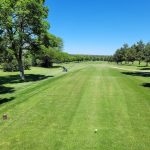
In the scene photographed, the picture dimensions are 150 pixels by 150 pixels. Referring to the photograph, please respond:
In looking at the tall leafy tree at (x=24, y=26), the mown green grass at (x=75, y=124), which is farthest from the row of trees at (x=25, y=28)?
the mown green grass at (x=75, y=124)

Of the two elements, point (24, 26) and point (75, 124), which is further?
point (24, 26)

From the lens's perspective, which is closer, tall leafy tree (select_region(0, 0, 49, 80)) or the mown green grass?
the mown green grass

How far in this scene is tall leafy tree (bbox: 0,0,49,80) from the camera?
32.5m

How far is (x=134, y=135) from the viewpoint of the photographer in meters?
10.8

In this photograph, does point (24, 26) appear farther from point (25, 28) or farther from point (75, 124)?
point (75, 124)

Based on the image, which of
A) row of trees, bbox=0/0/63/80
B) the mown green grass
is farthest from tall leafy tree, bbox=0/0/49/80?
the mown green grass

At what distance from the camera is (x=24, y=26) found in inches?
1385

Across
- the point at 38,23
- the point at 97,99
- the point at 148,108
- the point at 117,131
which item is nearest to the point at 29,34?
the point at 38,23

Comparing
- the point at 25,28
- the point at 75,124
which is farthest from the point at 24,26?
the point at 75,124

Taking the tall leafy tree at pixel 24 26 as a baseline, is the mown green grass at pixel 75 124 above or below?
A: below

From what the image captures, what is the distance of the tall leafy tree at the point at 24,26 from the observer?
107ft

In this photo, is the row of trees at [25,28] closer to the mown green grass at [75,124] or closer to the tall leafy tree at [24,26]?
the tall leafy tree at [24,26]

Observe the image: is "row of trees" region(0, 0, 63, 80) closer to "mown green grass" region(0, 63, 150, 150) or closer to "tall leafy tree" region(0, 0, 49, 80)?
"tall leafy tree" region(0, 0, 49, 80)

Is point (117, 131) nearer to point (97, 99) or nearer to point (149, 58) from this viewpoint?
point (97, 99)
